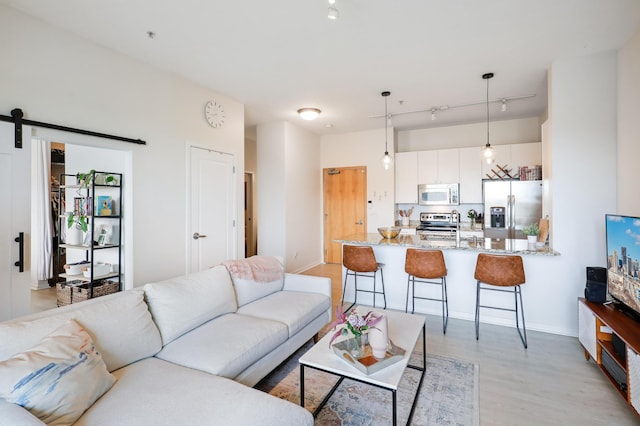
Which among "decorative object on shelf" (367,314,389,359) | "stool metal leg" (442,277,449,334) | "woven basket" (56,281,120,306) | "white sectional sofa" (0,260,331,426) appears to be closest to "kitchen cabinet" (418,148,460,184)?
"stool metal leg" (442,277,449,334)

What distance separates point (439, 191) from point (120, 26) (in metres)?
5.06

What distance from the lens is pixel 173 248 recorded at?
353 centimetres

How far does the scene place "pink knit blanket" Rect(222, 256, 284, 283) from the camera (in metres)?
2.82

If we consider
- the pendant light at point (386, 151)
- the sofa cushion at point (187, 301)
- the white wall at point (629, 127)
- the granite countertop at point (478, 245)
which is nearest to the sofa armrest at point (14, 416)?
the sofa cushion at point (187, 301)

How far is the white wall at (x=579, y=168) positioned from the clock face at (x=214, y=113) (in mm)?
3829

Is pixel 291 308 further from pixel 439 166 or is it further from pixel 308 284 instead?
pixel 439 166

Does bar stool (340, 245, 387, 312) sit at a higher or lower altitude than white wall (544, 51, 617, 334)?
lower

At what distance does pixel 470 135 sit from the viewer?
5.76 metres

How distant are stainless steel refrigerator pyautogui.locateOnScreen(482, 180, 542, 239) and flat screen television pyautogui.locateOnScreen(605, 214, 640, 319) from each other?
2.24 metres

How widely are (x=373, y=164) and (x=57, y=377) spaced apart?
559 cm

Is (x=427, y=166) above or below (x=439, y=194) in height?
above

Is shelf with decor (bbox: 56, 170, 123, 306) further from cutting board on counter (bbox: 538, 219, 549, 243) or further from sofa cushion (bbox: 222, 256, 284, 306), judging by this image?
cutting board on counter (bbox: 538, 219, 549, 243)

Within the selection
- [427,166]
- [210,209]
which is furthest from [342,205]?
[210,209]

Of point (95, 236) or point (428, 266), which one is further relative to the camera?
point (428, 266)
